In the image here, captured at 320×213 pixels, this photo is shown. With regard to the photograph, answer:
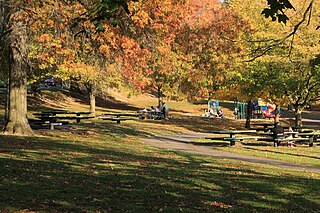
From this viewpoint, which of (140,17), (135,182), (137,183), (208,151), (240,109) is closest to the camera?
(137,183)

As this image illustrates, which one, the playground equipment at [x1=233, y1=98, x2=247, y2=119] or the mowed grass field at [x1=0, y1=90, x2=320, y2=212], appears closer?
the mowed grass field at [x1=0, y1=90, x2=320, y2=212]

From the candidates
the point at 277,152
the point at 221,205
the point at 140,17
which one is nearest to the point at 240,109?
the point at 277,152

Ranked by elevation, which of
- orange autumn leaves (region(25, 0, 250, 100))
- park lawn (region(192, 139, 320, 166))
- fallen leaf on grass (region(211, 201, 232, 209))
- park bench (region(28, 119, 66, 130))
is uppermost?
orange autumn leaves (region(25, 0, 250, 100))

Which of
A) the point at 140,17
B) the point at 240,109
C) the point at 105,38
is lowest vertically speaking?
the point at 240,109

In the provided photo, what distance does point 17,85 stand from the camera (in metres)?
17.8

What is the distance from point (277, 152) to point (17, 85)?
10384 mm

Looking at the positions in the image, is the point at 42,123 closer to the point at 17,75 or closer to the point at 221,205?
the point at 17,75

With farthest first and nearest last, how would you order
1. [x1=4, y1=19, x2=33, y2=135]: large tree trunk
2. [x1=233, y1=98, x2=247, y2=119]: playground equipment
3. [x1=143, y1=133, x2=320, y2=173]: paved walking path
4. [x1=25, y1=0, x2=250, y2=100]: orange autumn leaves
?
[x1=233, y1=98, x2=247, y2=119]: playground equipment
[x1=4, y1=19, x2=33, y2=135]: large tree trunk
[x1=143, y1=133, x2=320, y2=173]: paved walking path
[x1=25, y1=0, x2=250, y2=100]: orange autumn leaves

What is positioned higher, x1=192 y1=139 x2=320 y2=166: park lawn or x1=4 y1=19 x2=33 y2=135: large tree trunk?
x1=4 y1=19 x2=33 y2=135: large tree trunk

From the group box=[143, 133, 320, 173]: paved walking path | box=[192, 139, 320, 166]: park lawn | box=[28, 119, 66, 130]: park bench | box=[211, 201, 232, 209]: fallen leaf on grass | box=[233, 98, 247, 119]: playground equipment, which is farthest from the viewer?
box=[233, 98, 247, 119]: playground equipment

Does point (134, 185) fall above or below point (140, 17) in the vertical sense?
below

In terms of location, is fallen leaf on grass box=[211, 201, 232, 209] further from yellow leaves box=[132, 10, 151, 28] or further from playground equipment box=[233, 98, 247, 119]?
playground equipment box=[233, 98, 247, 119]

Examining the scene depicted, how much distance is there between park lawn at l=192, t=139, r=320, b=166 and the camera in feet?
59.7

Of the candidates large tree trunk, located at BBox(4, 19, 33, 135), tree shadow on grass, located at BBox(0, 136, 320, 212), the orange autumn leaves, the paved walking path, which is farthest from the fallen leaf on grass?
large tree trunk, located at BBox(4, 19, 33, 135)
